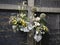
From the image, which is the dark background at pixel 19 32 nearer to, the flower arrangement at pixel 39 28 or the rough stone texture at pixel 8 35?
the rough stone texture at pixel 8 35

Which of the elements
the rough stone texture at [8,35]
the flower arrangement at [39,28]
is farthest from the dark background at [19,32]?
the flower arrangement at [39,28]

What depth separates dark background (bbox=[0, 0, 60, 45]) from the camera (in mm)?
2082

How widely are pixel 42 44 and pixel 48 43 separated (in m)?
0.08

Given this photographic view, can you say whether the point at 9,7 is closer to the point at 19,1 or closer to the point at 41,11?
the point at 19,1

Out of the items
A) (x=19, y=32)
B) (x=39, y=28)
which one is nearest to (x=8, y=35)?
(x=19, y=32)

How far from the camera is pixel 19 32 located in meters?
2.09

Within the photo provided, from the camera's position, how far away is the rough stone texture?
208cm

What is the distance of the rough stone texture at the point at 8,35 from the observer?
6.82 feet

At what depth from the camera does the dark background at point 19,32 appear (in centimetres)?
208

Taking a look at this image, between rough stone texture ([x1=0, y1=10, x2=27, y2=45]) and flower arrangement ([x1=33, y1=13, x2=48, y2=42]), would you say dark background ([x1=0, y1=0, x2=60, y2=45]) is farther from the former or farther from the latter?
flower arrangement ([x1=33, y1=13, x2=48, y2=42])

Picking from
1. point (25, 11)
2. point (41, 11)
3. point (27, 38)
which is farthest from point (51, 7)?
point (27, 38)

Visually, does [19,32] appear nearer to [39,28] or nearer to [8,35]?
[8,35]

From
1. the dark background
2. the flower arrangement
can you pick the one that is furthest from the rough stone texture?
the flower arrangement

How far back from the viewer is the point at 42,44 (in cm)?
211
